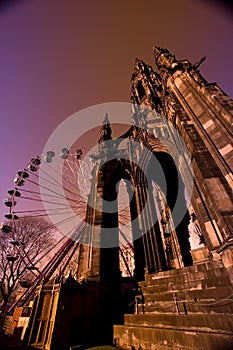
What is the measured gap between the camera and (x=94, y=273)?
895 cm

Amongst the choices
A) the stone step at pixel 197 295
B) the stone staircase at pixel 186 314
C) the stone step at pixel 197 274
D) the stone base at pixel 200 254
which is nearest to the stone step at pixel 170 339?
the stone staircase at pixel 186 314

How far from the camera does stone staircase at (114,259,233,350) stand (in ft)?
12.0

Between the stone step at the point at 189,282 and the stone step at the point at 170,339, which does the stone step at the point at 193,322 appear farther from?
the stone step at the point at 189,282

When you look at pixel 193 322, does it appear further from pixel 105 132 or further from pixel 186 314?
pixel 105 132

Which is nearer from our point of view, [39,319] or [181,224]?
[39,319]

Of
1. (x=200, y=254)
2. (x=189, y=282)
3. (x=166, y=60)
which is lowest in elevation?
(x=189, y=282)

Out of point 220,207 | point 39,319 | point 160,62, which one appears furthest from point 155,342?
point 160,62

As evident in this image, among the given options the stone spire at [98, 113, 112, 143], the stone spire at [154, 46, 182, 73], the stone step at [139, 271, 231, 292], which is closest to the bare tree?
the stone spire at [98, 113, 112, 143]

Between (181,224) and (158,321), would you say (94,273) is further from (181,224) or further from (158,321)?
(181,224)

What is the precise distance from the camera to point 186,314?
475cm

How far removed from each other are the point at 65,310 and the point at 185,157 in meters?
7.97

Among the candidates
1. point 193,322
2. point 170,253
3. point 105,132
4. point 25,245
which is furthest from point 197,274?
point 25,245

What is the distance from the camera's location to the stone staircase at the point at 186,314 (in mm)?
3645

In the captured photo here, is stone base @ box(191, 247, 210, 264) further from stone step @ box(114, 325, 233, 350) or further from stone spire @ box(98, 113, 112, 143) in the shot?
stone spire @ box(98, 113, 112, 143)
